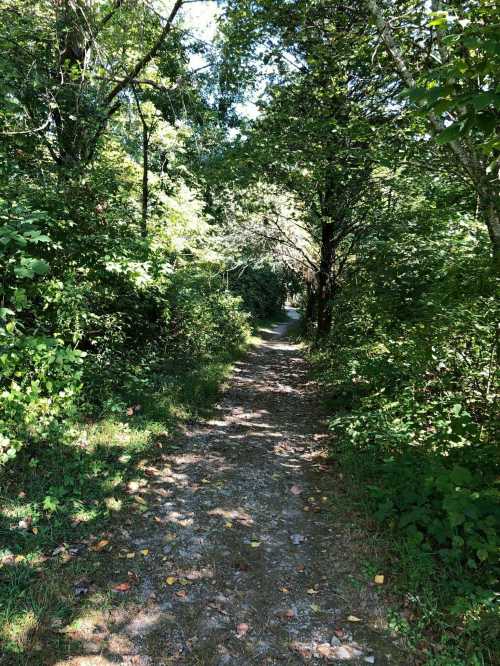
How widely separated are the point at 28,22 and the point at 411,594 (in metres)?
8.90

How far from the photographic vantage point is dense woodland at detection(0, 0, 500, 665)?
321 centimetres

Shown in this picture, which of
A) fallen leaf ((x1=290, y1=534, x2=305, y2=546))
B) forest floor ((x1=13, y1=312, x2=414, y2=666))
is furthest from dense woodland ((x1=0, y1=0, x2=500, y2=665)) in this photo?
fallen leaf ((x1=290, y1=534, x2=305, y2=546))

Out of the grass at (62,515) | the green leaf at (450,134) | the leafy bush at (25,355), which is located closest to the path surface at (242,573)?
the grass at (62,515)

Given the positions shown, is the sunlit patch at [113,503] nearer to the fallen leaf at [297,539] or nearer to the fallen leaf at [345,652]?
the fallen leaf at [297,539]

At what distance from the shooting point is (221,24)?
7723 mm

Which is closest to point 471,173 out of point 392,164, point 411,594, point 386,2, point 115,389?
point 392,164

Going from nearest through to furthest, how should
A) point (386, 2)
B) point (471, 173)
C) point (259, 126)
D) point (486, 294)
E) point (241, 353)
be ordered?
1. point (471, 173)
2. point (486, 294)
3. point (386, 2)
4. point (259, 126)
5. point (241, 353)

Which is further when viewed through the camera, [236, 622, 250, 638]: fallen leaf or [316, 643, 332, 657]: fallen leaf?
[236, 622, 250, 638]: fallen leaf

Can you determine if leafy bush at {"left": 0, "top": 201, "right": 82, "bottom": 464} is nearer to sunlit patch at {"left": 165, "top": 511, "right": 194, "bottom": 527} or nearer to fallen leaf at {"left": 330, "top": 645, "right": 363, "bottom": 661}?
sunlit patch at {"left": 165, "top": 511, "right": 194, "bottom": 527}

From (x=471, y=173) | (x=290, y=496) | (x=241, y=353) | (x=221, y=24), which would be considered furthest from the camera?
(x=241, y=353)

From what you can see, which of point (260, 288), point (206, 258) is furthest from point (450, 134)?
point (260, 288)

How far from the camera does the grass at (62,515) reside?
2.70 metres

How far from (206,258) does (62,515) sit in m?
8.32

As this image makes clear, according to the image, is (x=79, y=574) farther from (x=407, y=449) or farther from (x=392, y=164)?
(x=392, y=164)
